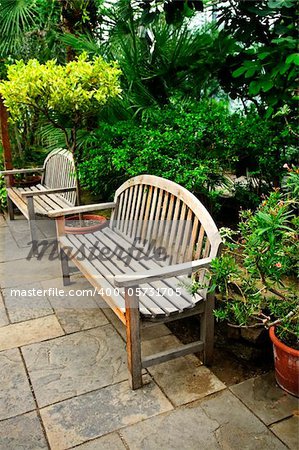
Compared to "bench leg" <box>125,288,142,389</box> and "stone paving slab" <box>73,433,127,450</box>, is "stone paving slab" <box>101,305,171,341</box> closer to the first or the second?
"bench leg" <box>125,288,142,389</box>

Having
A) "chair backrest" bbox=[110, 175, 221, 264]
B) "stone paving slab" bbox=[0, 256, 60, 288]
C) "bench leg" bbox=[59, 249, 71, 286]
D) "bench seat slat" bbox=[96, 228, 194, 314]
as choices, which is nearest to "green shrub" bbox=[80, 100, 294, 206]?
"chair backrest" bbox=[110, 175, 221, 264]

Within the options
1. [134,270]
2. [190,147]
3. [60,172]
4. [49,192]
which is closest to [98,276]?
[134,270]

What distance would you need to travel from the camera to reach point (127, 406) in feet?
6.69

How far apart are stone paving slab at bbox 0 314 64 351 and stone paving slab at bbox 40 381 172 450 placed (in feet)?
2.12

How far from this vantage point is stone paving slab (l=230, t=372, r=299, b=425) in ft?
6.42

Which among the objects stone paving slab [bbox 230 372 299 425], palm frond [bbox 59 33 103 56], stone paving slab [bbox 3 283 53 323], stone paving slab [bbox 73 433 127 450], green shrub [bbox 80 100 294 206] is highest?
palm frond [bbox 59 33 103 56]

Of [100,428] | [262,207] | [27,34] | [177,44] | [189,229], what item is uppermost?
[27,34]

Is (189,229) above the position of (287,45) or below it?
below

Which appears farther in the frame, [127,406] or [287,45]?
[287,45]

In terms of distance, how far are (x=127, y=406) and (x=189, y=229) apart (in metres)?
1.00

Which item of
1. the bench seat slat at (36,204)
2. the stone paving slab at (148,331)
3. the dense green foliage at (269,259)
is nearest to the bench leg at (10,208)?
the bench seat slat at (36,204)

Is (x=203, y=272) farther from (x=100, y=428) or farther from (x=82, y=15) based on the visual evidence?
(x=82, y=15)

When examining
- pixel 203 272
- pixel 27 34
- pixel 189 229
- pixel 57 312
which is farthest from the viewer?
pixel 27 34

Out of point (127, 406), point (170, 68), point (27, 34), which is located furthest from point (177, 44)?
point (127, 406)
